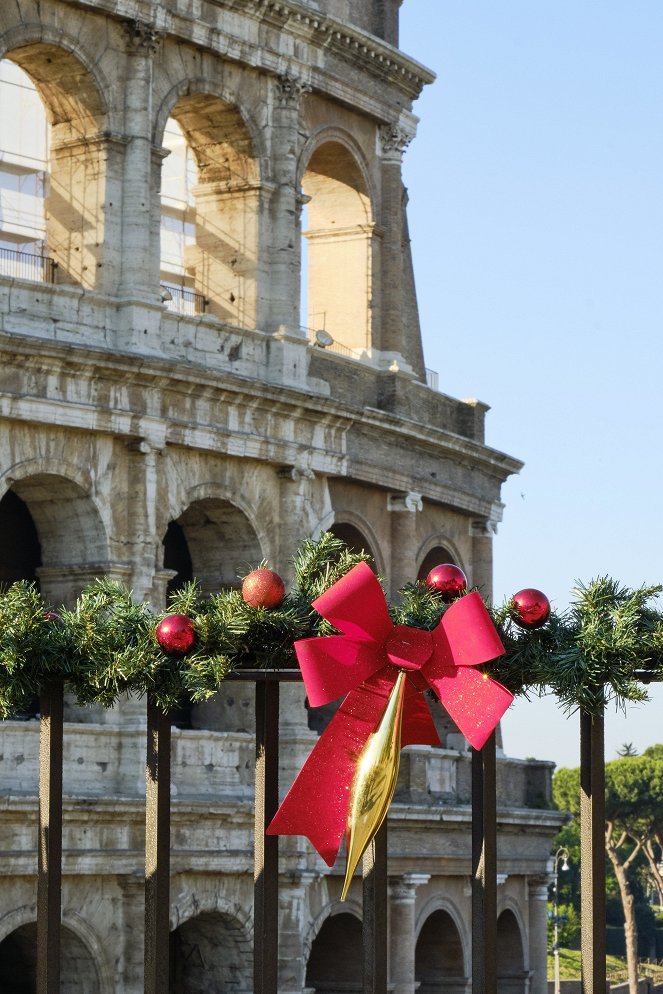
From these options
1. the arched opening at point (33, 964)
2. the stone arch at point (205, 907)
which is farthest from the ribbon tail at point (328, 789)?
the stone arch at point (205, 907)

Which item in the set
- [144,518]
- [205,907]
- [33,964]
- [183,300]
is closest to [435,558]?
[183,300]

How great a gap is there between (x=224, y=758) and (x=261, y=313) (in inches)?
223

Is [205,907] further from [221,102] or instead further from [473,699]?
[473,699]

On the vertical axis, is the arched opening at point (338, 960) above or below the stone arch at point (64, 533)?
below

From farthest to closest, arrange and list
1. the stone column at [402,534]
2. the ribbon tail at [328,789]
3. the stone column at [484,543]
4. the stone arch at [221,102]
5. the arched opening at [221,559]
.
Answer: the stone column at [484,543] < the stone column at [402,534] < the arched opening at [221,559] < the stone arch at [221,102] < the ribbon tail at [328,789]

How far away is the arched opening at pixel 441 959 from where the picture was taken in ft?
97.3

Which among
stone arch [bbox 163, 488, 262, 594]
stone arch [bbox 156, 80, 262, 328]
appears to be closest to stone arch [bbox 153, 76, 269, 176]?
stone arch [bbox 156, 80, 262, 328]

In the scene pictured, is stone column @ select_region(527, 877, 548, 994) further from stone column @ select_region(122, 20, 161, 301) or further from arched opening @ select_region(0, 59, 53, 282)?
arched opening @ select_region(0, 59, 53, 282)

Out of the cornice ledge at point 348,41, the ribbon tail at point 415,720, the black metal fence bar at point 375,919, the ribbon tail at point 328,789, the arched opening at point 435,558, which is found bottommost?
the black metal fence bar at point 375,919

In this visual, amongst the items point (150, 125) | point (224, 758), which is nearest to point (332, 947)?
point (224, 758)

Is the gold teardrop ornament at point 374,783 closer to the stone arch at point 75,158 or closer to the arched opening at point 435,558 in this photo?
the stone arch at point 75,158

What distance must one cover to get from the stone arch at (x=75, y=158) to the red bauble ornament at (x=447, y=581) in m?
15.5

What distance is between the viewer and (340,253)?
2973 centimetres

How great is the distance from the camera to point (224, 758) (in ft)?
85.4
